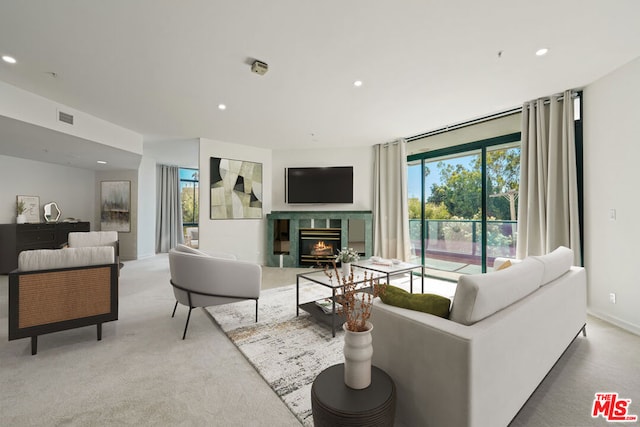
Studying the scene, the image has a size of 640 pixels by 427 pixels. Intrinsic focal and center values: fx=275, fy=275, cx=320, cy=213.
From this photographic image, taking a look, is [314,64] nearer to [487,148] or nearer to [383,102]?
[383,102]

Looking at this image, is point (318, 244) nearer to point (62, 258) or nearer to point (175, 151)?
point (175, 151)

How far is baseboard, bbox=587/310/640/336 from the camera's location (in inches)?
107

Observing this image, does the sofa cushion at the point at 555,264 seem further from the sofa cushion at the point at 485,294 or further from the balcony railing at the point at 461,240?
the balcony railing at the point at 461,240

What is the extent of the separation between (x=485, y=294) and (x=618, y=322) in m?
2.87

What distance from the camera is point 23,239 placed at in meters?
5.18

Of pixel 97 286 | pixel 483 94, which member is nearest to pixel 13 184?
pixel 97 286

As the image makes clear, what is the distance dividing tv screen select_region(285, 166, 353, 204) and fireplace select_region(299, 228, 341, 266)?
68 centimetres

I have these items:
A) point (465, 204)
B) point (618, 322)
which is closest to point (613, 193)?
point (618, 322)

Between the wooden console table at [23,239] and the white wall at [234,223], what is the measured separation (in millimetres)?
3241

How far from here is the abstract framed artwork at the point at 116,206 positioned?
6832mm

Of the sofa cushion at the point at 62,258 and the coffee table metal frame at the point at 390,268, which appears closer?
the sofa cushion at the point at 62,258

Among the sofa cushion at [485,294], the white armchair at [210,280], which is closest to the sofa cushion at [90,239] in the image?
the white armchair at [210,280]

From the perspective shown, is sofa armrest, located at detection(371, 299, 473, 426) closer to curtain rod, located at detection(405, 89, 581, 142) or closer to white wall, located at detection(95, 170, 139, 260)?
curtain rod, located at detection(405, 89, 581, 142)

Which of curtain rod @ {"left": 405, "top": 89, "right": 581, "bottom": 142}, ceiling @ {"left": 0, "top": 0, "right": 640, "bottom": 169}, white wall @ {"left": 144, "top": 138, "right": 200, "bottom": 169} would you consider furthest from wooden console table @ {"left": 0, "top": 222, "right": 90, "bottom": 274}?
curtain rod @ {"left": 405, "top": 89, "right": 581, "bottom": 142}
